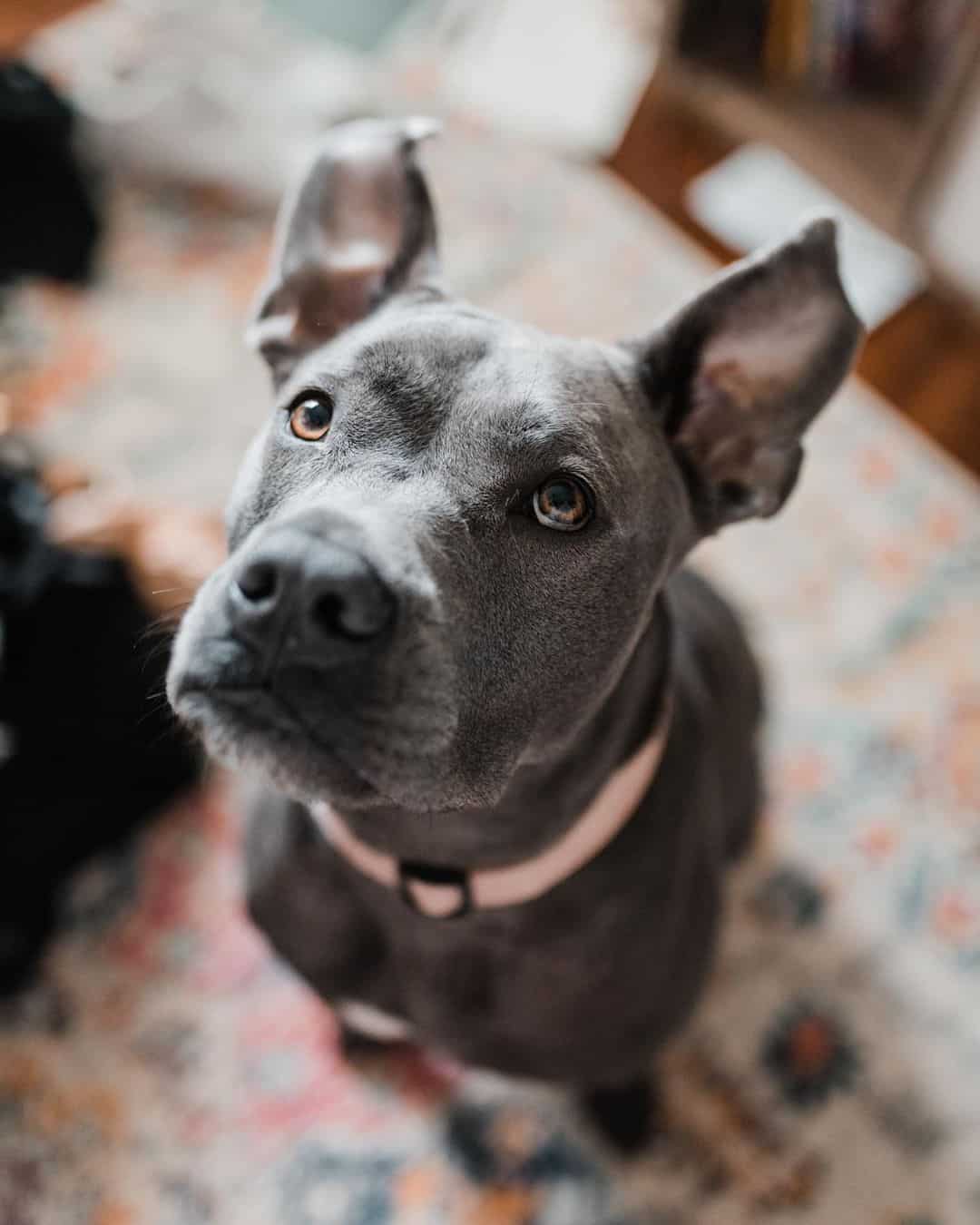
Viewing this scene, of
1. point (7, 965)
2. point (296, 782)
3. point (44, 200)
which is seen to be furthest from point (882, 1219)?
point (44, 200)

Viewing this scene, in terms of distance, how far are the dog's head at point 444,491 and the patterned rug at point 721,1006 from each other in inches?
42.5

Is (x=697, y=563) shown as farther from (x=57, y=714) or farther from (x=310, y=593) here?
(x=310, y=593)

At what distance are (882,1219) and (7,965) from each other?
1591mm

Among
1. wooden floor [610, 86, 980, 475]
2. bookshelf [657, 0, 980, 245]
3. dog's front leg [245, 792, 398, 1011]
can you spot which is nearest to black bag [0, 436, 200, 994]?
dog's front leg [245, 792, 398, 1011]

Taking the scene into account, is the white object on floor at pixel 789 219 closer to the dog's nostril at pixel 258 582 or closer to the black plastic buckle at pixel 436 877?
the black plastic buckle at pixel 436 877

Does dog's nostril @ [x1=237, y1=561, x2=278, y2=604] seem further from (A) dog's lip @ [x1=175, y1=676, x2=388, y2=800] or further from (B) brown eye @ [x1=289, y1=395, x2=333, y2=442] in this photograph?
(B) brown eye @ [x1=289, y1=395, x2=333, y2=442]

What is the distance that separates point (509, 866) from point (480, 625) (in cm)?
37

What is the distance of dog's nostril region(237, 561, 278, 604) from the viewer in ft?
2.96

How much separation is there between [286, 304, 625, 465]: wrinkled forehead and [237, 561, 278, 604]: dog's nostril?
0.22m

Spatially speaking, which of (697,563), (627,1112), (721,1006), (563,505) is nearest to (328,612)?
Answer: (563,505)

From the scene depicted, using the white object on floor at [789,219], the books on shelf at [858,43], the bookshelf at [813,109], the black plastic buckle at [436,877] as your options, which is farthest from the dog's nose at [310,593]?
the books on shelf at [858,43]

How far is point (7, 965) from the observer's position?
6.24ft

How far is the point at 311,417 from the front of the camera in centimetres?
113

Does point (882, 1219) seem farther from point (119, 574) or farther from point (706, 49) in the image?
point (706, 49)
